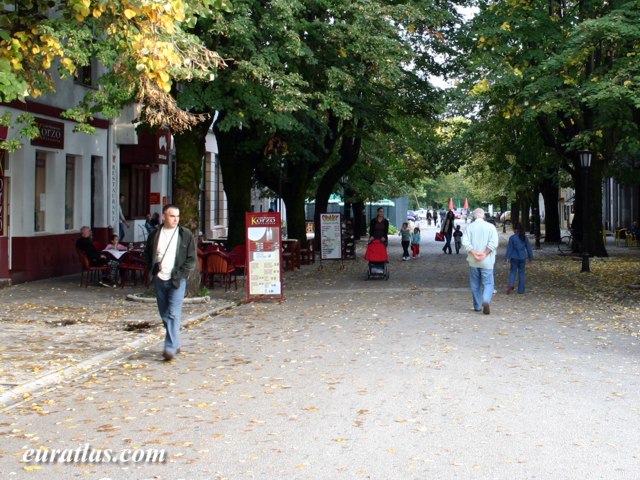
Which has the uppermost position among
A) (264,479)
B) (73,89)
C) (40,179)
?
(73,89)

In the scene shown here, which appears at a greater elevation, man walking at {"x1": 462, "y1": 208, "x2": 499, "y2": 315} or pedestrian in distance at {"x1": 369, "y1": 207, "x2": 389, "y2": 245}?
pedestrian in distance at {"x1": 369, "y1": 207, "x2": 389, "y2": 245}

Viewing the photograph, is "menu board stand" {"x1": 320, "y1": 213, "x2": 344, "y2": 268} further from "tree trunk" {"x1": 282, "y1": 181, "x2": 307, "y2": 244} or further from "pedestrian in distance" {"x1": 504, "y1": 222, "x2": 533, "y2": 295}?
"pedestrian in distance" {"x1": 504, "y1": 222, "x2": 533, "y2": 295}

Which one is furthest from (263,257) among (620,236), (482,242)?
(620,236)

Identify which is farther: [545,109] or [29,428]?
[545,109]

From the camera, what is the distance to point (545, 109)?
2131cm

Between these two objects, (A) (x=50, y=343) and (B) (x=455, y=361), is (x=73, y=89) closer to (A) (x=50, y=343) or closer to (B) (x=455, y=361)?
(A) (x=50, y=343)

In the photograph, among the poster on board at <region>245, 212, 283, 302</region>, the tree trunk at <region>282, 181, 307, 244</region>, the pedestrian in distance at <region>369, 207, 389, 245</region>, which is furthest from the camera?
the tree trunk at <region>282, 181, 307, 244</region>

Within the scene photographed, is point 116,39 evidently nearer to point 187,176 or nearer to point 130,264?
point 187,176

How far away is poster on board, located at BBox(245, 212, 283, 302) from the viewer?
1958 cm

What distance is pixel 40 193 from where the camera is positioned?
2508 centimetres

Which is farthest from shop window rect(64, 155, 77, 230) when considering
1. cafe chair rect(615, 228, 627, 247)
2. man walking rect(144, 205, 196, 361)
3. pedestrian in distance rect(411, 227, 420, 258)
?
cafe chair rect(615, 228, 627, 247)

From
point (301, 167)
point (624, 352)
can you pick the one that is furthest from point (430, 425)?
point (301, 167)

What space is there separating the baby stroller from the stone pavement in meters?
6.58

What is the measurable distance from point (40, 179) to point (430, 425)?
62.8 feet
